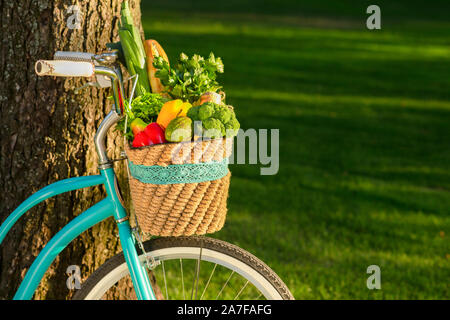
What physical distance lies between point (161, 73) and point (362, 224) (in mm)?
3146

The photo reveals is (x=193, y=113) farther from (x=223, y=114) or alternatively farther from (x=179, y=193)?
(x=179, y=193)

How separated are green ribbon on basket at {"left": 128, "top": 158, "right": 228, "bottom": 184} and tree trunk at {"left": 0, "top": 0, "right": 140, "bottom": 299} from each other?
843 mm

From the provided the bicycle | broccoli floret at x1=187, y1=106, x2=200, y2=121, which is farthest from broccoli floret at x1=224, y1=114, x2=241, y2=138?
the bicycle

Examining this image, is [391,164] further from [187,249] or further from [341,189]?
[187,249]

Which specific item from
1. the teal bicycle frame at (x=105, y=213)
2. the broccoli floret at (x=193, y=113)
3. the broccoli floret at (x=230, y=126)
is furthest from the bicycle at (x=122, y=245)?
the broccoli floret at (x=230, y=126)

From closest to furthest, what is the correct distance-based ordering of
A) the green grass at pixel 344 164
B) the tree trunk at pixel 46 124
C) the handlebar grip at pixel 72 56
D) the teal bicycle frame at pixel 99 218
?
the handlebar grip at pixel 72 56, the teal bicycle frame at pixel 99 218, the tree trunk at pixel 46 124, the green grass at pixel 344 164

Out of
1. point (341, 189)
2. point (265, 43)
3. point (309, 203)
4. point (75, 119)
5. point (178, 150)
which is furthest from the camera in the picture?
point (265, 43)

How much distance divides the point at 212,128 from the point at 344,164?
186 inches

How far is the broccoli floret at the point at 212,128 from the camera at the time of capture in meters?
2.06

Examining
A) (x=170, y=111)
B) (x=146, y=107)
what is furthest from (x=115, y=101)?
(x=170, y=111)

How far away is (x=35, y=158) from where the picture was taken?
2.88 meters

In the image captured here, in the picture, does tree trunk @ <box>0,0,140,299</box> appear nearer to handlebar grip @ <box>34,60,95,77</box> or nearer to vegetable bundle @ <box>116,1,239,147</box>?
vegetable bundle @ <box>116,1,239,147</box>

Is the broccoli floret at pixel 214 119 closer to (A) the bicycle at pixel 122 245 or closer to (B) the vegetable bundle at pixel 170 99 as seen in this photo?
(B) the vegetable bundle at pixel 170 99
